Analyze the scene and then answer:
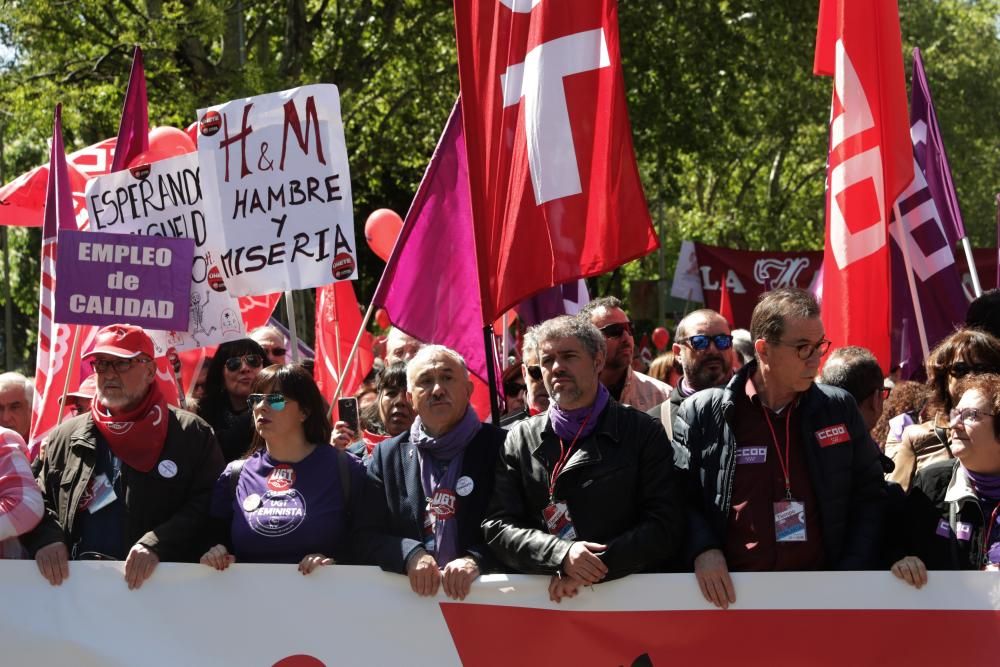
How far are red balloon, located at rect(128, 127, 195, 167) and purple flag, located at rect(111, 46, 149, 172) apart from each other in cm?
5

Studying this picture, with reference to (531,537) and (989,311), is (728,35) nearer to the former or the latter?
(989,311)

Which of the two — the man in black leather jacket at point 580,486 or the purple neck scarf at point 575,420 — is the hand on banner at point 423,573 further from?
the purple neck scarf at point 575,420

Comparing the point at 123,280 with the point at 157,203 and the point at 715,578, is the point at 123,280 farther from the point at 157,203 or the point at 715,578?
the point at 715,578

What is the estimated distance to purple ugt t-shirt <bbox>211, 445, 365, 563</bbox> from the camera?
464 centimetres

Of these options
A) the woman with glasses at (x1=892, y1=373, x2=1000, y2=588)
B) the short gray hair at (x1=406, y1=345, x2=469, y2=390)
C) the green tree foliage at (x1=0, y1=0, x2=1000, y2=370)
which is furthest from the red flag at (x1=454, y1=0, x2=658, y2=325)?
the green tree foliage at (x1=0, y1=0, x2=1000, y2=370)

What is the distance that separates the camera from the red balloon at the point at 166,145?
7.32 m

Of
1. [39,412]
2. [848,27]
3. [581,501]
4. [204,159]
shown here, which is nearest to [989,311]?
[848,27]

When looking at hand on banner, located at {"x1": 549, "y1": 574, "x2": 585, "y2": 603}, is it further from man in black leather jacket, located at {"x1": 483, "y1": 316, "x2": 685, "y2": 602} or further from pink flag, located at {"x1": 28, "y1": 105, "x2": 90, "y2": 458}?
pink flag, located at {"x1": 28, "y1": 105, "x2": 90, "y2": 458}

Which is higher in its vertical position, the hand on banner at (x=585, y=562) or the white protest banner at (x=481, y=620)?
the hand on banner at (x=585, y=562)

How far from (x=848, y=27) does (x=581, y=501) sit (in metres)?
3.29

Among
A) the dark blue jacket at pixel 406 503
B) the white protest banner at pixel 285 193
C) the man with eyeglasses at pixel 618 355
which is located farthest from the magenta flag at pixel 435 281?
the dark blue jacket at pixel 406 503

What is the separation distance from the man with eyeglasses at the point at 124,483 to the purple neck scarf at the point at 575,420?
53.0 inches

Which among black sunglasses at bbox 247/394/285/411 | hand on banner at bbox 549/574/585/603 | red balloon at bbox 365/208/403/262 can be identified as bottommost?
hand on banner at bbox 549/574/585/603

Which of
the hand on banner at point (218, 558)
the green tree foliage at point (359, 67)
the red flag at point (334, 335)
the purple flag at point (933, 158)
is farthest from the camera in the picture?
the green tree foliage at point (359, 67)
